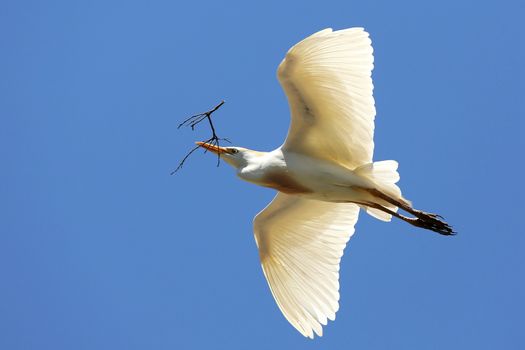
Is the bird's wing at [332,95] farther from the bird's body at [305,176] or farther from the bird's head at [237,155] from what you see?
the bird's head at [237,155]

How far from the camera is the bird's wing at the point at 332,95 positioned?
10047 mm

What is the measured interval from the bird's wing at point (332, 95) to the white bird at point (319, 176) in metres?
0.01

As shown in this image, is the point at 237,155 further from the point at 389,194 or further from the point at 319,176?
the point at 389,194

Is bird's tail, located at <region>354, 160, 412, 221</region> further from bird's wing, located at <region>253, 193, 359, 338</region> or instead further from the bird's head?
the bird's head

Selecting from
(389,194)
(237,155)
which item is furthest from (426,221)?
(237,155)

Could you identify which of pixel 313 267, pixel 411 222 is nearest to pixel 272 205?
pixel 313 267

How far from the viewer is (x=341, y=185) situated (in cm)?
1071

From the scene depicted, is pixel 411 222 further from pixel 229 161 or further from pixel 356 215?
pixel 229 161

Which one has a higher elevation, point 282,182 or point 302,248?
point 282,182

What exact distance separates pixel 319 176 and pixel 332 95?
3.11ft

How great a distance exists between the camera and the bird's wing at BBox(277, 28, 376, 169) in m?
10.0

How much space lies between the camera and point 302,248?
11.7 metres

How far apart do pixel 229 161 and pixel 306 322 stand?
206 centimetres

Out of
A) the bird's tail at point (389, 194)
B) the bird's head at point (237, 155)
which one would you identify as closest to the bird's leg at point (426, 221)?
the bird's tail at point (389, 194)
